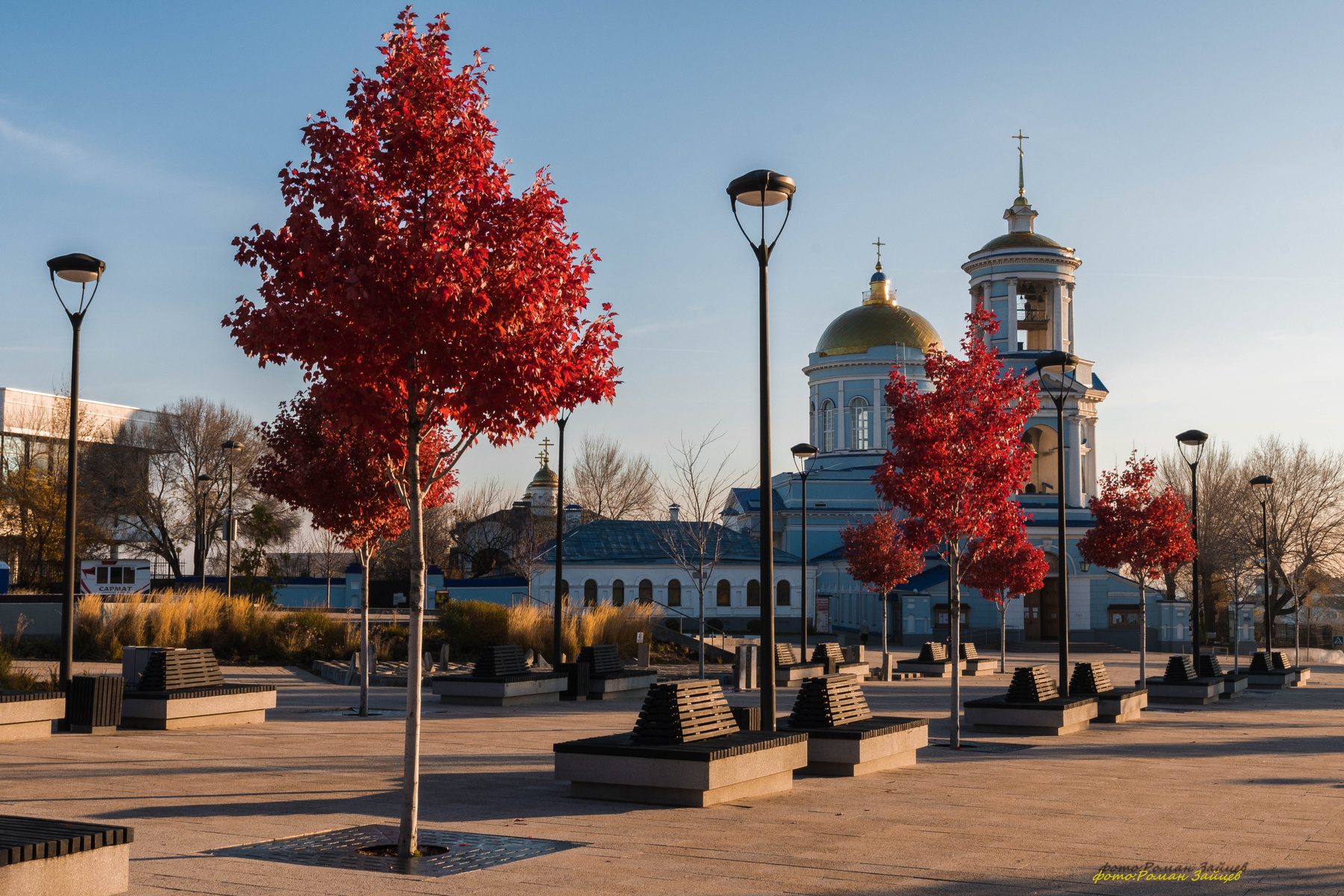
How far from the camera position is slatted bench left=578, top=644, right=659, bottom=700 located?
23.7 metres

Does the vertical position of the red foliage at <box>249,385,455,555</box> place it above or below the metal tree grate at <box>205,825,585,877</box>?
above

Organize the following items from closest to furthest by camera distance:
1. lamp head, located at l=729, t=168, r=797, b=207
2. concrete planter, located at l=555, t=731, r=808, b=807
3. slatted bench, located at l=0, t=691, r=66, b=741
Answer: concrete planter, located at l=555, t=731, r=808, b=807, lamp head, located at l=729, t=168, r=797, b=207, slatted bench, located at l=0, t=691, r=66, b=741

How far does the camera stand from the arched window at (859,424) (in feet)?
227

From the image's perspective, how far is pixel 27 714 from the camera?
47.3ft

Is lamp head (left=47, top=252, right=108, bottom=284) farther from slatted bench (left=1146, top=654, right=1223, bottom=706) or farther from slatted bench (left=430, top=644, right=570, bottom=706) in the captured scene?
slatted bench (left=1146, top=654, right=1223, bottom=706)

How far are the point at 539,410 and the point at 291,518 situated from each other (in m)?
57.2

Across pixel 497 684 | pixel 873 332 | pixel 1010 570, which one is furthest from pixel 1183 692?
pixel 873 332

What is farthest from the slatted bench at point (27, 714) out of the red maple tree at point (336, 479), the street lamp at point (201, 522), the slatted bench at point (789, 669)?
the street lamp at point (201, 522)

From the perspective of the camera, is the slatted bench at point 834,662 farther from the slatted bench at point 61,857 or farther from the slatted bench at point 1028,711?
→ the slatted bench at point 61,857

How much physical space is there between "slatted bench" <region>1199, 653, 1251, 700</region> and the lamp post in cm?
1935

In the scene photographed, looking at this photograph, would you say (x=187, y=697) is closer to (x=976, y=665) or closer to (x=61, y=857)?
(x=61, y=857)

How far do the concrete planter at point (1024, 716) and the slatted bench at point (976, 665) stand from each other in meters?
17.1

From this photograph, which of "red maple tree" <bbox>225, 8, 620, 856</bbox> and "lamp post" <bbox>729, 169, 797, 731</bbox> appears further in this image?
"lamp post" <bbox>729, 169, 797, 731</bbox>

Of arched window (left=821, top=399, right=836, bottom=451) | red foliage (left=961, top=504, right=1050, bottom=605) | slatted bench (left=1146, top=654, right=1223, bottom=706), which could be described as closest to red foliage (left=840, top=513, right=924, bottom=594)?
red foliage (left=961, top=504, right=1050, bottom=605)
